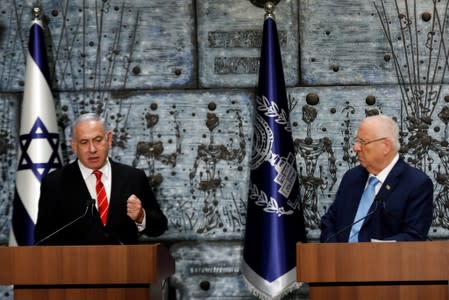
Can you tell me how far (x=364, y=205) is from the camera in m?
5.20

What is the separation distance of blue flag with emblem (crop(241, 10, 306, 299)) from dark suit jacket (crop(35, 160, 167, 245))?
865mm

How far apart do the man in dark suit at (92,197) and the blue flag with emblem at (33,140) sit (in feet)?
2.17

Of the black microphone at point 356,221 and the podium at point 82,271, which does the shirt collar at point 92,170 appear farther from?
the black microphone at point 356,221

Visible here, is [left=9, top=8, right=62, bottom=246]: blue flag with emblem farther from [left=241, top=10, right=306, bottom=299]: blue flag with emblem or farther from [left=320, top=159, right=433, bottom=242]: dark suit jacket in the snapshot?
[left=320, top=159, right=433, bottom=242]: dark suit jacket

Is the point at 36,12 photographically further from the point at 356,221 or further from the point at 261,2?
the point at 356,221

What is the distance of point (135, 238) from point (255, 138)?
Answer: 3.94 ft

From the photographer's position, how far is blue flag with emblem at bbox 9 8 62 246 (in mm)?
6203

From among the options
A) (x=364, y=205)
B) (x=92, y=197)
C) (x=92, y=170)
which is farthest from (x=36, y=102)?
(x=364, y=205)

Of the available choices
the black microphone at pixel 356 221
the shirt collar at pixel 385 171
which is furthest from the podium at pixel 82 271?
the shirt collar at pixel 385 171

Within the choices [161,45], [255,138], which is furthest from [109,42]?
[255,138]

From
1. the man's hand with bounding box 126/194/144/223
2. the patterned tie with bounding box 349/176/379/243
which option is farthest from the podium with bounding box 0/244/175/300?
the patterned tie with bounding box 349/176/379/243

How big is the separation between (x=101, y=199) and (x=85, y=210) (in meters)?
0.22

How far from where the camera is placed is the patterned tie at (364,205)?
5172 mm

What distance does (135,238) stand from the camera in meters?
5.52
